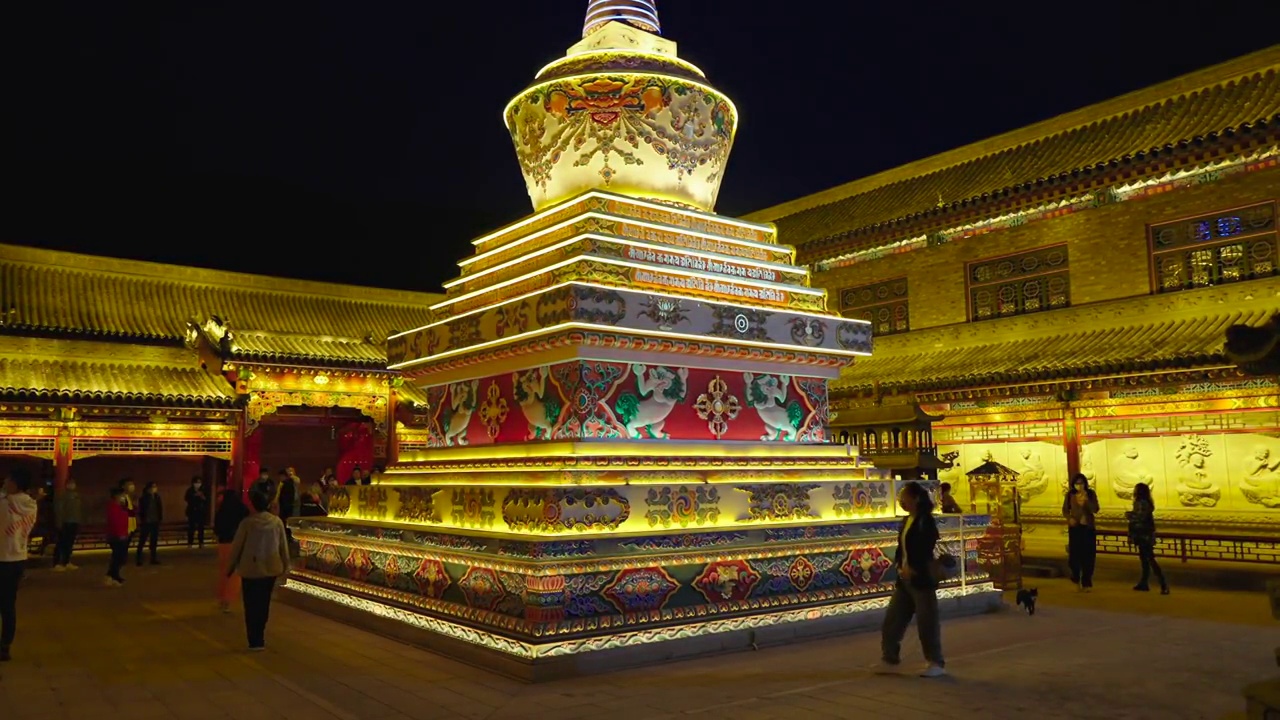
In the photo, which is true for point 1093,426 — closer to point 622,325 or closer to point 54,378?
point 622,325

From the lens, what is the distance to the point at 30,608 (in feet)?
39.4

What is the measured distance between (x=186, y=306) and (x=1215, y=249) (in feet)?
82.1

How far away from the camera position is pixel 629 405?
898 centimetres

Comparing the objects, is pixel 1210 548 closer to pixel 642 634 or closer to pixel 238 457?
pixel 642 634

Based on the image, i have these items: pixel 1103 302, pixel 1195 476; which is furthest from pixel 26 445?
pixel 1195 476

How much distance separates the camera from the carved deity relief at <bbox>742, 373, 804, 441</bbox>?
9938 mm

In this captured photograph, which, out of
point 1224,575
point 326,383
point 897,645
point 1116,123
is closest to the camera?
point 897,645

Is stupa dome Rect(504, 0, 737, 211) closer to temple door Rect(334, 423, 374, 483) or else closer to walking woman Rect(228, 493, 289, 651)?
walking woman Rect(228, 493, 289, 651)

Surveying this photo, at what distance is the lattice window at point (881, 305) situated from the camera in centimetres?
2469

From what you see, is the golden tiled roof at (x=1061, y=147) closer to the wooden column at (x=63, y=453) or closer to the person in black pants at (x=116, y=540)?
the person in black pants at (x=116, y=540)

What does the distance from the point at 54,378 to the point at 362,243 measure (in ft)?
62.7

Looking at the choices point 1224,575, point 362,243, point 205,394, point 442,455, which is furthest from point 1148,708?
point 362,243

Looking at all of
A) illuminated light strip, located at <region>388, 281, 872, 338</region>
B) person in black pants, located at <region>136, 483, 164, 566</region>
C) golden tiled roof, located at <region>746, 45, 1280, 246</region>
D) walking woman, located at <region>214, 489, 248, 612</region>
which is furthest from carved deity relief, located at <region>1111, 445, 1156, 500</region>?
person in black pants, located at <region>136, 483, 164, 566</region>

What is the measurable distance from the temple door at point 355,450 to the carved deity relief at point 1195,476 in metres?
19.3
